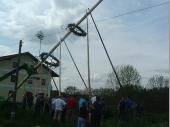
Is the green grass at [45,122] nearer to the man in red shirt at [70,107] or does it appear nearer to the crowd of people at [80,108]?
the crowd of people at [80,108]

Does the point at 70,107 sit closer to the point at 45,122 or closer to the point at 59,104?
the point at 59,104

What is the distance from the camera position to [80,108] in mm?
20641

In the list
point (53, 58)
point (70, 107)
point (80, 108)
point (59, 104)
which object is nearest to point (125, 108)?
point (70, 107)

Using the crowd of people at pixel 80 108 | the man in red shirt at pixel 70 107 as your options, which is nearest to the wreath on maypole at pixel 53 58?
the crowd of people at pixel 80 108

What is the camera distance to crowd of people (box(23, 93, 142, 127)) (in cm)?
2083

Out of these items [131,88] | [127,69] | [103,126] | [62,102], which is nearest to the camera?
[103,126]

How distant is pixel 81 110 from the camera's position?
2059 cm

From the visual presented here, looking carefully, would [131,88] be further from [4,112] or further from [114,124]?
[114,124]

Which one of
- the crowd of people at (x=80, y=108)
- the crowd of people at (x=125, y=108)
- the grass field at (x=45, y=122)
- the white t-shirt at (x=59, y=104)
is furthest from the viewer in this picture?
the crowd of people at (x=125, y=108)

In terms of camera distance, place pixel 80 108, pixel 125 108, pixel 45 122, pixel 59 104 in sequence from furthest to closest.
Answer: pixel 125 108, pixel 45 122, pixel 59 104, pixel 80 108

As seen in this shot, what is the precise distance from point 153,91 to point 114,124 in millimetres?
17568

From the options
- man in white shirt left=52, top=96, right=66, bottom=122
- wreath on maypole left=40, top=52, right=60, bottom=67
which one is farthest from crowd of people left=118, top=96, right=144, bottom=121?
wreath on maypole left=40, top=52, right=60, bottom=67

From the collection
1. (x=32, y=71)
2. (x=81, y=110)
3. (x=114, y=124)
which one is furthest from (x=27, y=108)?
(x=81, y=110)

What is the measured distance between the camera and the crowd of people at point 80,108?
20.8 meters
